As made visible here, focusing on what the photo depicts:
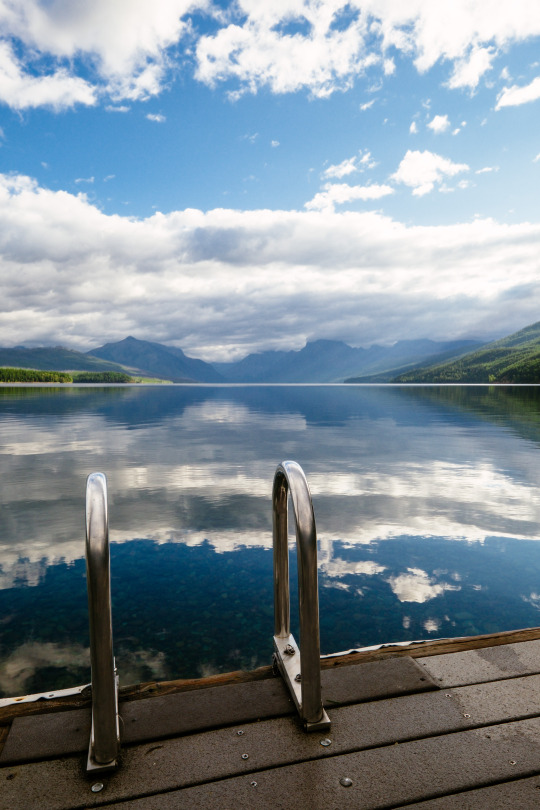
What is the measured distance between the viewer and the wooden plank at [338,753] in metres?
2.76

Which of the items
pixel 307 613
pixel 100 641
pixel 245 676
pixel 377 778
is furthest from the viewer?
pixel 245 676

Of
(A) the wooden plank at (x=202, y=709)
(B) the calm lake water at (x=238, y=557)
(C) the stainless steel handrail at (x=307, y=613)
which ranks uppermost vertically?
(C) the stainless steel handrail at (x=307, y=613)

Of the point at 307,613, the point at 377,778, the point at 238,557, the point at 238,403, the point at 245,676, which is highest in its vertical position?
the point at 307,613

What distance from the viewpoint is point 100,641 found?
2.97 m

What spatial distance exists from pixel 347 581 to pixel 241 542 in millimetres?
2700

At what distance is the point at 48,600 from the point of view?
746 cm

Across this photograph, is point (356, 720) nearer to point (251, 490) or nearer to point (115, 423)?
point (251, 490)

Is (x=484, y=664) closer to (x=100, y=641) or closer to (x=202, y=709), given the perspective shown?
(x=202, y=709)

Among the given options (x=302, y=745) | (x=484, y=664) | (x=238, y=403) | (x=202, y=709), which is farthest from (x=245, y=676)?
(x=238, y=403)

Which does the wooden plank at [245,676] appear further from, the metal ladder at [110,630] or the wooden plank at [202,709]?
the metal ladder at [110,630]

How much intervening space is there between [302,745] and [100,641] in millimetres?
1430

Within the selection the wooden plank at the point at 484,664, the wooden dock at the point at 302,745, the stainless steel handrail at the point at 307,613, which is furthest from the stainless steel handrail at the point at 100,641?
the wooden plank at the point at 484,664

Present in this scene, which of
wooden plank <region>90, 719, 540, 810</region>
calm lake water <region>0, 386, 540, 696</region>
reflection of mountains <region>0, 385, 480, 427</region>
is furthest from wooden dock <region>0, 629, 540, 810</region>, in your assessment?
reflection of mountains <region>0, 385, 480, 427</region>

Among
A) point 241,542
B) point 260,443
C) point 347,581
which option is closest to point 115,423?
point 260,443
